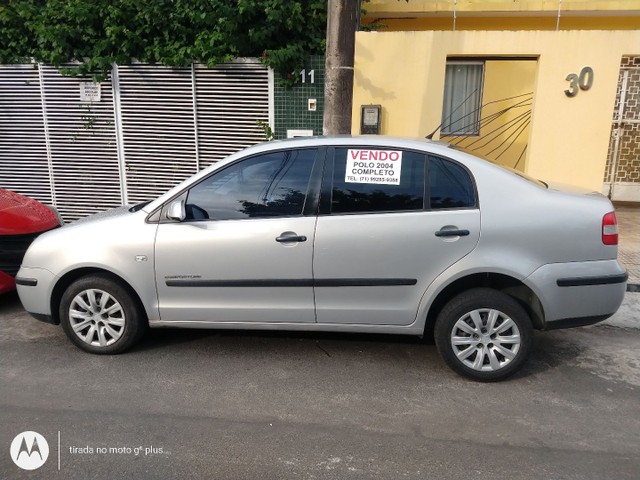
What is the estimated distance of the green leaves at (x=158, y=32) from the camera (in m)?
7.01

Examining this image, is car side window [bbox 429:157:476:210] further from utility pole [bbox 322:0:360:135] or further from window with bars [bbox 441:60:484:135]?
window with bars [bbox 441:60:484:135]

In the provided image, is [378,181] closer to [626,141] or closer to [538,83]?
[538,83]

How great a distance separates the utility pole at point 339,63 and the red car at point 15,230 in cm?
324

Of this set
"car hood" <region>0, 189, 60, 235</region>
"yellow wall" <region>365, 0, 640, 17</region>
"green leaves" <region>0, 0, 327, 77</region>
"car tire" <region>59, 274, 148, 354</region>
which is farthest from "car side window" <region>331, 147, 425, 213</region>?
"yellow wall" <region>365, 0, 640, 17</region>

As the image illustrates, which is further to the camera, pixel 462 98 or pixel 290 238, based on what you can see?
pixel 462 98

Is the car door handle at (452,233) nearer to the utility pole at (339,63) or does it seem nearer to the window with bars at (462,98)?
the utility pole at (339,63)

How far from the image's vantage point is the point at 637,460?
281cm

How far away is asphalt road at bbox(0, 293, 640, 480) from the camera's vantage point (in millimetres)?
2773

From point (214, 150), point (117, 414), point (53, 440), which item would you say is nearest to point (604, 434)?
point (117, 414)

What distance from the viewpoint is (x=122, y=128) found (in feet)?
26.3

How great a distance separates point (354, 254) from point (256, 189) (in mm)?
875

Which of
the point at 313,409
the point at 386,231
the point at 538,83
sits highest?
the point at 538,83

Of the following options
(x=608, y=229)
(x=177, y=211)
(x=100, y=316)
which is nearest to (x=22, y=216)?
(x=100, y=316)

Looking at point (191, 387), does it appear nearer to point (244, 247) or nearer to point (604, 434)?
point (244, 247)
